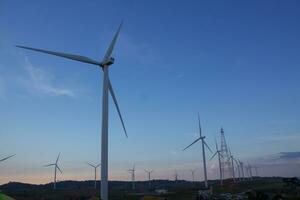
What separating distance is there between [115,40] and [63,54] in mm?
11398

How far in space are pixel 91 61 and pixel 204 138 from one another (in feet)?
301

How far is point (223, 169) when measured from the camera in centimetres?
17188

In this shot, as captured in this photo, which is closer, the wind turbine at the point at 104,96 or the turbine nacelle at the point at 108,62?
the wind turbine at the point at 104,96

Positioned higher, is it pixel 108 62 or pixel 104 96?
pixel 108 62

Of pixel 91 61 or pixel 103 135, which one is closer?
pixel 103 135

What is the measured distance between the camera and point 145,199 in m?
75.6

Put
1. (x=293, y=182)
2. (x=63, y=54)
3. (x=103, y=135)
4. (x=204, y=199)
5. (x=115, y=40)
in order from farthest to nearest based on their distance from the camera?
(x=293, y=182) → (x=204, y=199) → (x=115, y=40) → (x=63, y=54) → (x=103, y=135)

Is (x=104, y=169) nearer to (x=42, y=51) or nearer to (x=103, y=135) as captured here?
(x=103, y=135)

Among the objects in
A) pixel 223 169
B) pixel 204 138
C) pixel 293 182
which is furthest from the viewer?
pixel 223 169

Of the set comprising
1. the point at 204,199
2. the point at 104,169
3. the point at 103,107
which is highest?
the point at 103,107

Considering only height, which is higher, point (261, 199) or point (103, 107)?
point (103, 107)

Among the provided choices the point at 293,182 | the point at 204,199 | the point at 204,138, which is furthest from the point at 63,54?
the point at 204,138

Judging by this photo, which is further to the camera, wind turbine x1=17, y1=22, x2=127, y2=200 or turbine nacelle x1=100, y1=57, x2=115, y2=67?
turbine nacelle x1=100, y1=57, x2=115, y2=67

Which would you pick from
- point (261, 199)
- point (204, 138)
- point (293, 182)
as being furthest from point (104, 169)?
point (204, 138)
